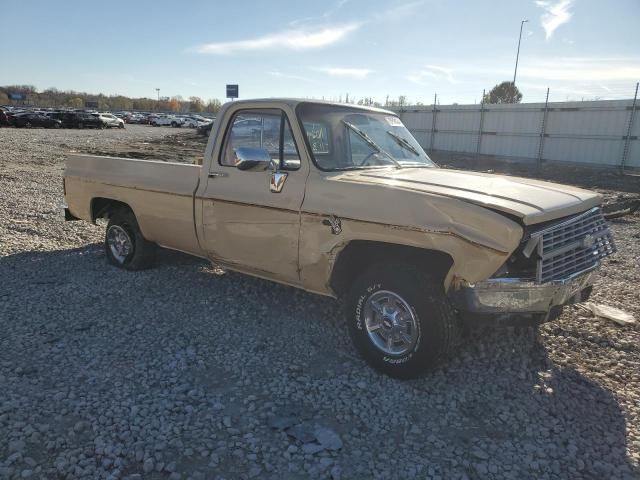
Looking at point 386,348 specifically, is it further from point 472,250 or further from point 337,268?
point 472,250

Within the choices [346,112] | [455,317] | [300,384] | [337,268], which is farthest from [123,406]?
[346,112]

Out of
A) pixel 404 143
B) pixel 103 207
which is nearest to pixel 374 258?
pixel 404 143

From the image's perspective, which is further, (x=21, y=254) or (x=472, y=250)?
(x=21, y=254)

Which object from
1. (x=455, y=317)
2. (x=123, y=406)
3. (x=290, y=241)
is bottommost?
(x=123, y=406)

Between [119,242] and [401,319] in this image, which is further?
[119,242]

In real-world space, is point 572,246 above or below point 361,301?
above

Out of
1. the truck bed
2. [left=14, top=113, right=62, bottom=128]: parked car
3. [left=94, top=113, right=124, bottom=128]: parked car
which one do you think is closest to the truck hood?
the truck bed

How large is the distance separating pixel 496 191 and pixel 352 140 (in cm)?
146

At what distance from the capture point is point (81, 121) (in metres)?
46.8

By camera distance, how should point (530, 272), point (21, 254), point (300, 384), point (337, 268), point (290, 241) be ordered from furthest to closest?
point (21, 254), point (290, 241), point (337, 268), point (300, 384), point (530, 272)

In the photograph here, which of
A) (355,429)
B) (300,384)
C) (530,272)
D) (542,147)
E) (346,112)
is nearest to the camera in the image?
(355,429)

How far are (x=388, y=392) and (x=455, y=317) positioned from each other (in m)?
0.71

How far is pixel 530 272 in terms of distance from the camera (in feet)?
11.0

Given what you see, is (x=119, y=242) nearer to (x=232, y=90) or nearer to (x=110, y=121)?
(x=232, y=90)
